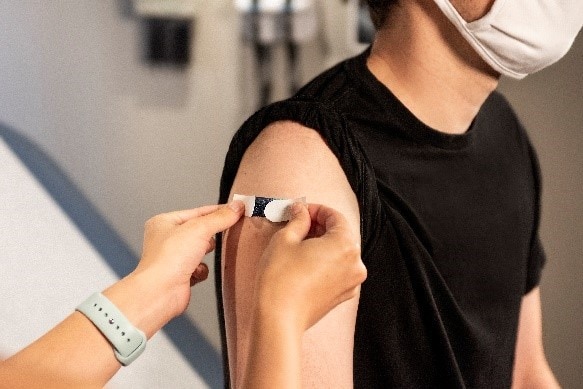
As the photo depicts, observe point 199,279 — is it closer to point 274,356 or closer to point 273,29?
point 274,356

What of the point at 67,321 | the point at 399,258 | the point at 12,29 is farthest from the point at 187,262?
the point at 12,29

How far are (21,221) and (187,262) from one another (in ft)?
2.45

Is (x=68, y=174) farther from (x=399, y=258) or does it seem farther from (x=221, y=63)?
(x=399, y=258)

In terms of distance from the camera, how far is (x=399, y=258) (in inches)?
31.7

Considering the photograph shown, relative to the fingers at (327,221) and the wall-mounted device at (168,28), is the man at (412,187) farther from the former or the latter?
the wall-mounted device at (168,28)

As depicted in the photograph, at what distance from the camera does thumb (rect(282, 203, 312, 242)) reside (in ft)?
1.93

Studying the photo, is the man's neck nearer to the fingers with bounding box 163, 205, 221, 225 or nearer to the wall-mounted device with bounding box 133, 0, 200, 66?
the fingers with bounding box 163, 205, 221, 225

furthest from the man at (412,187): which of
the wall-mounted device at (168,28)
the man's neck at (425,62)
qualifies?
the wall-mounted device at (168,28)

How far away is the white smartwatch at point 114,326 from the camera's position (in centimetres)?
59

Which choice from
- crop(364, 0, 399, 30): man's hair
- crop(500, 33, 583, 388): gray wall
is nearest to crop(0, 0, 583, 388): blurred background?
crop(500, 33, 583, 388): gray wall

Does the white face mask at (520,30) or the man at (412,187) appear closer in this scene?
the man at (412,187)

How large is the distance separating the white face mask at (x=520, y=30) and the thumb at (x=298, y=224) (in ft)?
1.16

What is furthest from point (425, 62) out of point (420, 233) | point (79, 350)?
point (79, 350)

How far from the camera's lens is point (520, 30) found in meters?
0.87
